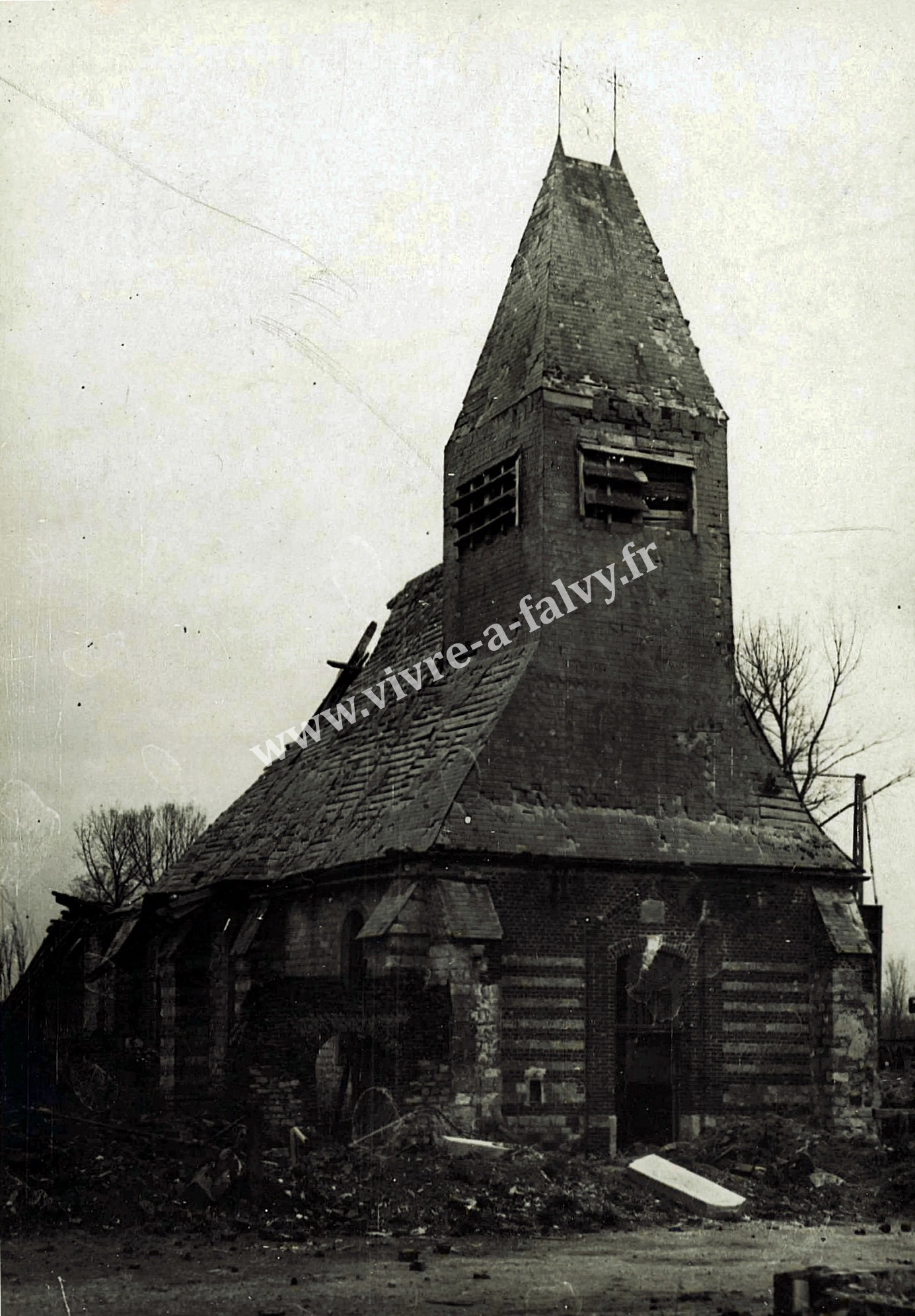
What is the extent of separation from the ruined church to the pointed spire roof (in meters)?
0.06

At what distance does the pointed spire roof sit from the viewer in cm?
2612

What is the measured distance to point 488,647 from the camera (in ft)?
86.1

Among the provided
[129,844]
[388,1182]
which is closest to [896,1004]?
[129,844]

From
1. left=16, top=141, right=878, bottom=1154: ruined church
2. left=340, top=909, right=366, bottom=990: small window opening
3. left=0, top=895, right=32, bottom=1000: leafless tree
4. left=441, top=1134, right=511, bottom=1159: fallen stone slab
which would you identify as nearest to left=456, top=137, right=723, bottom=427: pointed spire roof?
left=16, top=141, right=878, bottom=1154: ruined church

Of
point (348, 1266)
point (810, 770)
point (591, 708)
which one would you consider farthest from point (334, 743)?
point (348, 1266)

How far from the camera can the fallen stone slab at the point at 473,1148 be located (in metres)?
19.5

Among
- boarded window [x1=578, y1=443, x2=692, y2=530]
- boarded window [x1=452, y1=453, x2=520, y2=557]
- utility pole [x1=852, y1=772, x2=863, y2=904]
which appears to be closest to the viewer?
boarded window [x1=578, y1=443, x2=692, y2=530]

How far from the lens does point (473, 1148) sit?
19.6m

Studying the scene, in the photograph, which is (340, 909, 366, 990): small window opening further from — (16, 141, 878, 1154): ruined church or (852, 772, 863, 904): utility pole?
(852, 772, 863, 904): utility pole

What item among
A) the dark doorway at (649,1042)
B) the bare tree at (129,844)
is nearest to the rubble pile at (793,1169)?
the dark doorway at (649,1042)

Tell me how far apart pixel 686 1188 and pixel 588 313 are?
50.0 ft

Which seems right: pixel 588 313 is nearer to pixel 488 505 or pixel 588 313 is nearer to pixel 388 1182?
pixel 488 505

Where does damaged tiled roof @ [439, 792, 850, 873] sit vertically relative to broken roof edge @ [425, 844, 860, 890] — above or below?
above

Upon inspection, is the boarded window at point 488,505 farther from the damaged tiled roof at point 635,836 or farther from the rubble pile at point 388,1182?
the rubble pile at point 388,1182
